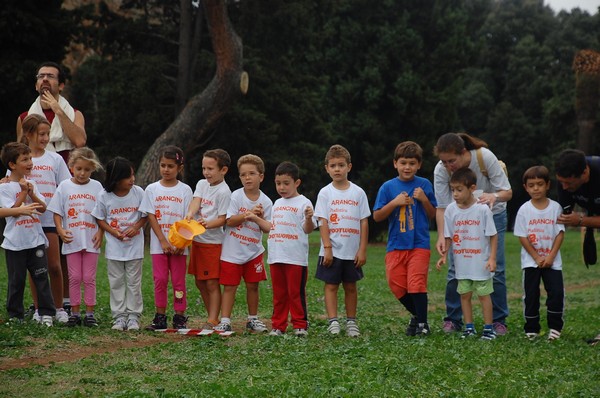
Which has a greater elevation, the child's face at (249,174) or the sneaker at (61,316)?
the child's face at (249,174)

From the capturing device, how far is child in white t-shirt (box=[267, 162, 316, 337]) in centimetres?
945

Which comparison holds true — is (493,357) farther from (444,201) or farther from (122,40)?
(122,40)

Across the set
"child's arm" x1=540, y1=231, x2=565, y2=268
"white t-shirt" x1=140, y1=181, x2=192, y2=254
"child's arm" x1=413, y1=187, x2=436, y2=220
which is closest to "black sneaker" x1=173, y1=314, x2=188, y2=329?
"white t-shirt" x1=140, y1=181, x2=192, y2=254

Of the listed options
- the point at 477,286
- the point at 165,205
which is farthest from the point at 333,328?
the point at 165,205

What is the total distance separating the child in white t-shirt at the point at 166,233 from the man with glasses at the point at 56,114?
120 cm

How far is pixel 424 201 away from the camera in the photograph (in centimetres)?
940

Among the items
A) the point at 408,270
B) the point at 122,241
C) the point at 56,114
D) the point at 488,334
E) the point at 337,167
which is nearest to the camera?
the point at 488,334

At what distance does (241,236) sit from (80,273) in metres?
1.74

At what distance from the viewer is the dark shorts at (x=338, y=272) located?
9.45m

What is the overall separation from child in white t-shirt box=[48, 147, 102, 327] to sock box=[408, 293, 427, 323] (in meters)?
3.34

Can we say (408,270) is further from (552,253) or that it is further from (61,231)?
(61,231)

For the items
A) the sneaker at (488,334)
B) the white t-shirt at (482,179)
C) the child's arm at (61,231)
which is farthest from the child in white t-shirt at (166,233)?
the sneaker at (488,334)

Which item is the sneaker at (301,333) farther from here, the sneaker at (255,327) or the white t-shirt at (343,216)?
the white t-shirt at (343,216)

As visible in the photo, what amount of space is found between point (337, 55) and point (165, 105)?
1141cm
